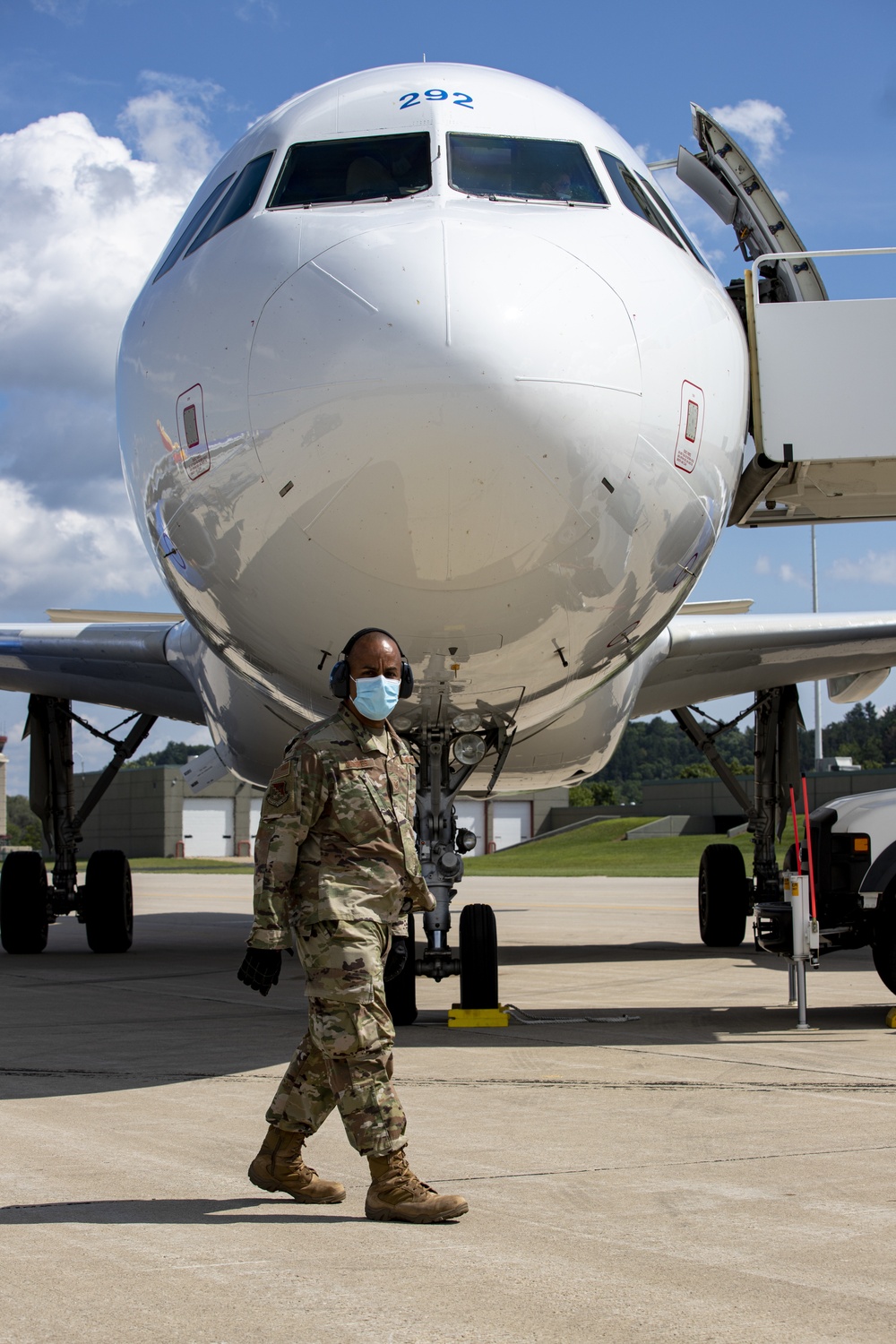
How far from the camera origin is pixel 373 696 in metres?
4.63

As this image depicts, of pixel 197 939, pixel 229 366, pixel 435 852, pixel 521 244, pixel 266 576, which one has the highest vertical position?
pixel 521 244

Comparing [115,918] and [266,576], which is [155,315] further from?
[115,918]

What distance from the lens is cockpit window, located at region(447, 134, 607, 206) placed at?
267 inches

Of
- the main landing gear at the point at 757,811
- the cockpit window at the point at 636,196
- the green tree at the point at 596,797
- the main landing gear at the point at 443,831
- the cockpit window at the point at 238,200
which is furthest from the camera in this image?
the green tree at the point at 596,797

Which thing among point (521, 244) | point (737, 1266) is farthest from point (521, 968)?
point (737, 1266)

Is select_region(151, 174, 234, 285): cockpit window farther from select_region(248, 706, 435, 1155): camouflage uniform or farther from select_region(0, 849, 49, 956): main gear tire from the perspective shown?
select_region(0, 849, 49, 956): main gear tire

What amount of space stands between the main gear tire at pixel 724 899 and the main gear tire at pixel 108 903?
5843 mm

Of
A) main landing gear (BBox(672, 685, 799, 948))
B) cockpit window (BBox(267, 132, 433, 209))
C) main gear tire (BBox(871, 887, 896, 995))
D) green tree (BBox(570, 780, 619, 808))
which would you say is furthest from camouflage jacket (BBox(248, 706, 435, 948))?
green tree (BBox(570, 780, 619, 808))

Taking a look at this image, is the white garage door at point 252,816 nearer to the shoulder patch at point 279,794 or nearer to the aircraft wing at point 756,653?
the aircraft wing at point 756,653

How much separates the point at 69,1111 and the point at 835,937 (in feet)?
15.7

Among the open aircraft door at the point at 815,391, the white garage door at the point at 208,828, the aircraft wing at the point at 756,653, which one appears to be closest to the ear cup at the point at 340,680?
the open aircraft door at the point at 815,391

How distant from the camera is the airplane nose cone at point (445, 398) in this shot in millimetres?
5668

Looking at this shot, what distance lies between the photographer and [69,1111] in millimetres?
5879

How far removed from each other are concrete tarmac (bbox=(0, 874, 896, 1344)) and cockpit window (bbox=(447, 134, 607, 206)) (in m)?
4.02
